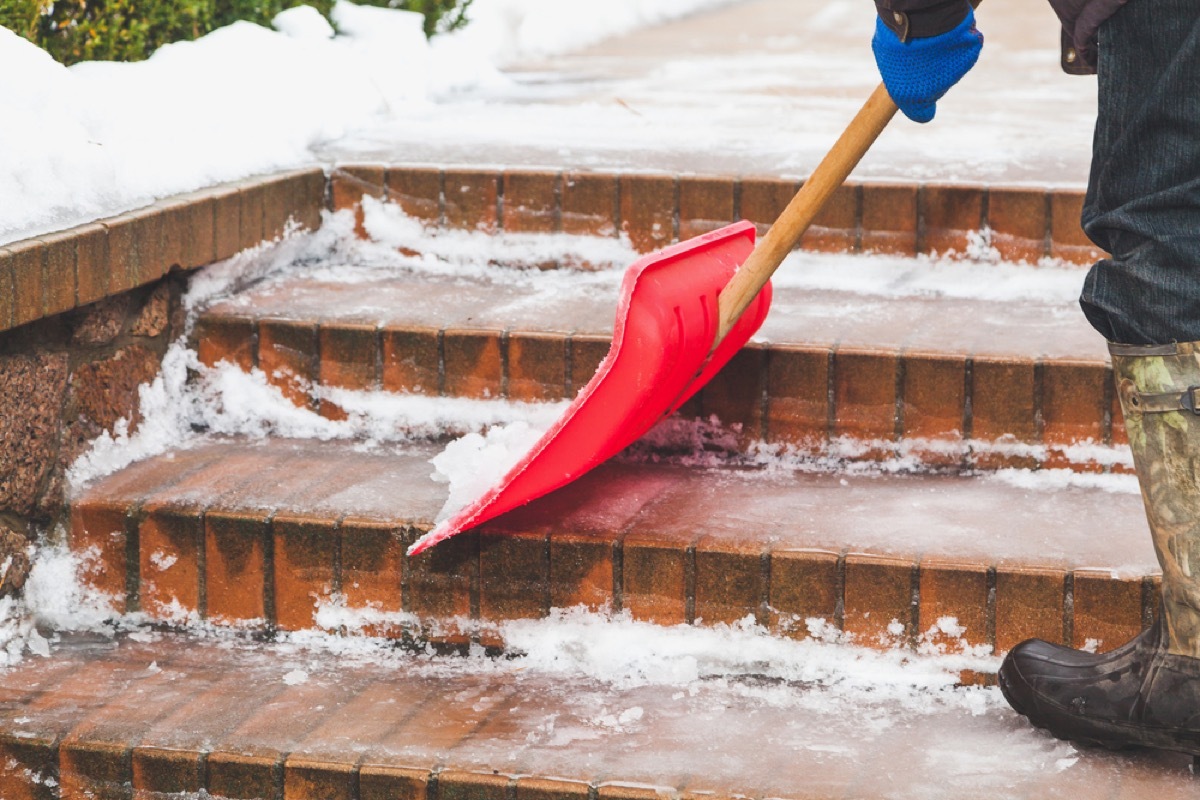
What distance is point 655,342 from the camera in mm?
2133

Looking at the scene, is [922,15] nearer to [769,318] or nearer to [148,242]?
[769,318]

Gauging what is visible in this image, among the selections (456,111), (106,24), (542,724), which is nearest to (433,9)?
(456,111)

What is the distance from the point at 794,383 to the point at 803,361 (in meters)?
0.04

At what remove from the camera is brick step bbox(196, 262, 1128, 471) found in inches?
94.7

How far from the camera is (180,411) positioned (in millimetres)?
2680

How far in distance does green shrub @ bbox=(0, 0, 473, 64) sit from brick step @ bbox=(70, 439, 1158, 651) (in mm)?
995

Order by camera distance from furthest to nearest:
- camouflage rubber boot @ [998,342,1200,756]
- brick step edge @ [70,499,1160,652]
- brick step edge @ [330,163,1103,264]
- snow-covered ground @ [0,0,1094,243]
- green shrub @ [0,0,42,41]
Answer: brick step edge @ [330,163,1103,264], green shrub @ [0,0,42,41], snow-covered ground @ [0,0,1094,243], brick step edge @ [70,499,1160,652], camouflage rubber boot @ [998,342,1200,756]

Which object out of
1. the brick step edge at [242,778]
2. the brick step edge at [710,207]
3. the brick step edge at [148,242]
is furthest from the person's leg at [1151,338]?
the brick step edge at [148,242]

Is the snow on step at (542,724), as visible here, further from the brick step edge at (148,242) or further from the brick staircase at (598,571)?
the brick step edge at (148,242)

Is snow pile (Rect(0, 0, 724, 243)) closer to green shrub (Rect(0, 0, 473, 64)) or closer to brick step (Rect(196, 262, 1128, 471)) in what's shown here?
green shrub (Rect(0, 0, 473, 64))

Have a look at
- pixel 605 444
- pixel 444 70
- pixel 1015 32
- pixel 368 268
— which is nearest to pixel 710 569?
pixel 605 444

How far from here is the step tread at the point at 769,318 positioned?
2506 millimetres

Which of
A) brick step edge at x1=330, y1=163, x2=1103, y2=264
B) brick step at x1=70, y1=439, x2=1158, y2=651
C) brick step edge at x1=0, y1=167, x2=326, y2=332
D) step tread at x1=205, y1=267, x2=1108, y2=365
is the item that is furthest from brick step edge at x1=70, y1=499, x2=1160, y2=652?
brick step edge at x1=330, y1=163, x2=1103, y2=264

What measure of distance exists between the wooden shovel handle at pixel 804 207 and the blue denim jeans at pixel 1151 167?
426mm
